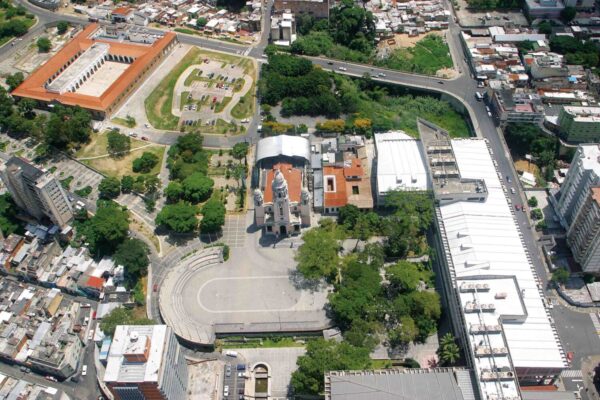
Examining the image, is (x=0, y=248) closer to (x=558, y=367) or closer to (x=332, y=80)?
(x=332, y=80)

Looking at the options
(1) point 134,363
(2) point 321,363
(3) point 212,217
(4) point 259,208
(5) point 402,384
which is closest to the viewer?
(1) point 134,363

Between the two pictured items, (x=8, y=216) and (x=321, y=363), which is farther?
(x=8, y=216)

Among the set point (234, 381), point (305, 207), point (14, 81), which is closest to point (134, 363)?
point (234, 381)

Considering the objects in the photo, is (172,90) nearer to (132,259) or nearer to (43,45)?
(43,45)

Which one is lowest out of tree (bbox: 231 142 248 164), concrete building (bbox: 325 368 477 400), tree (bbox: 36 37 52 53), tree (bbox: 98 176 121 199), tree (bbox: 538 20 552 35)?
concrete building (bbox: 325 368 477 400)

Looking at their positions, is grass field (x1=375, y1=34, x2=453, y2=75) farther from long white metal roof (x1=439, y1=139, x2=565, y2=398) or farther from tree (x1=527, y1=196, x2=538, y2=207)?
tree (x1=527, y1=196, x2=538, y2=207)

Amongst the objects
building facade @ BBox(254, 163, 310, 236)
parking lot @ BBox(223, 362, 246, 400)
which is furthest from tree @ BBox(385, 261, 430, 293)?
parking lot @ BBox(223, 362, 246, 400)
